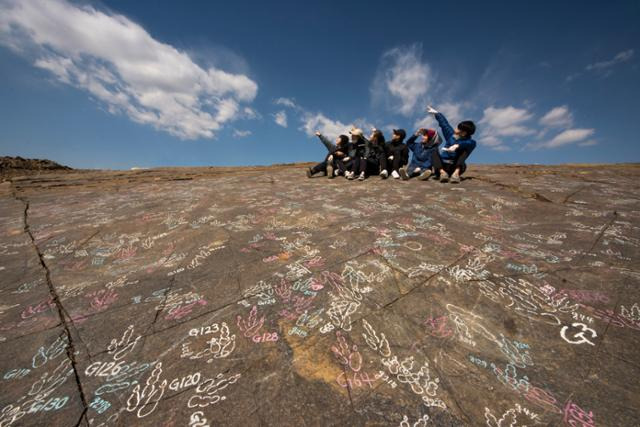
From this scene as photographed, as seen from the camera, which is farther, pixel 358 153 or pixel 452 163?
pixel 358 153

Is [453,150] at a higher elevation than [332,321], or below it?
higher

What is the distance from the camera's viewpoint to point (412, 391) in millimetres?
1649

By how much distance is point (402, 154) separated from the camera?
7531 millimetres

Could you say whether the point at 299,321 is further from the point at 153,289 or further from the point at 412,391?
the point at 153,289

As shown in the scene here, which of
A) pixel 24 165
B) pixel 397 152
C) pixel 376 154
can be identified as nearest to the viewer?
pixel 397 152

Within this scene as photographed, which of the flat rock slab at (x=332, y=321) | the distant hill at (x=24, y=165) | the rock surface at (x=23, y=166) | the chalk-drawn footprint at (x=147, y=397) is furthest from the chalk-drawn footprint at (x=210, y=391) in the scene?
the distant hill at (x=24, y=165)

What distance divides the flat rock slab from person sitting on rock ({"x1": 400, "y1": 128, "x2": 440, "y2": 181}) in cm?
294

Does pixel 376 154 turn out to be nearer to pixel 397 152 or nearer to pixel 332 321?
pixel 397 152

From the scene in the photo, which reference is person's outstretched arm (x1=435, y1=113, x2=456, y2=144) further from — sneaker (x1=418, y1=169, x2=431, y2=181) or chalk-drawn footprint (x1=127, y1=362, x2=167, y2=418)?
chalk-drawn footprint (x1=127, y1=362, x2=167, y2=418)

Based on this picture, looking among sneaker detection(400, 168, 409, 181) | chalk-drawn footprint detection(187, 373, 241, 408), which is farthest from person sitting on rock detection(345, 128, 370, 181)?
chalk-drawn footprint detection(187, 373, 241, 408)

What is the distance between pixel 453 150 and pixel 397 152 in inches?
63.7

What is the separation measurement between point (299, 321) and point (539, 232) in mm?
3441

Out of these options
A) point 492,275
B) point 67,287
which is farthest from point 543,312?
point 67,287

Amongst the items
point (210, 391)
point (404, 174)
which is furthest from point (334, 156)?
point (210, 391)
